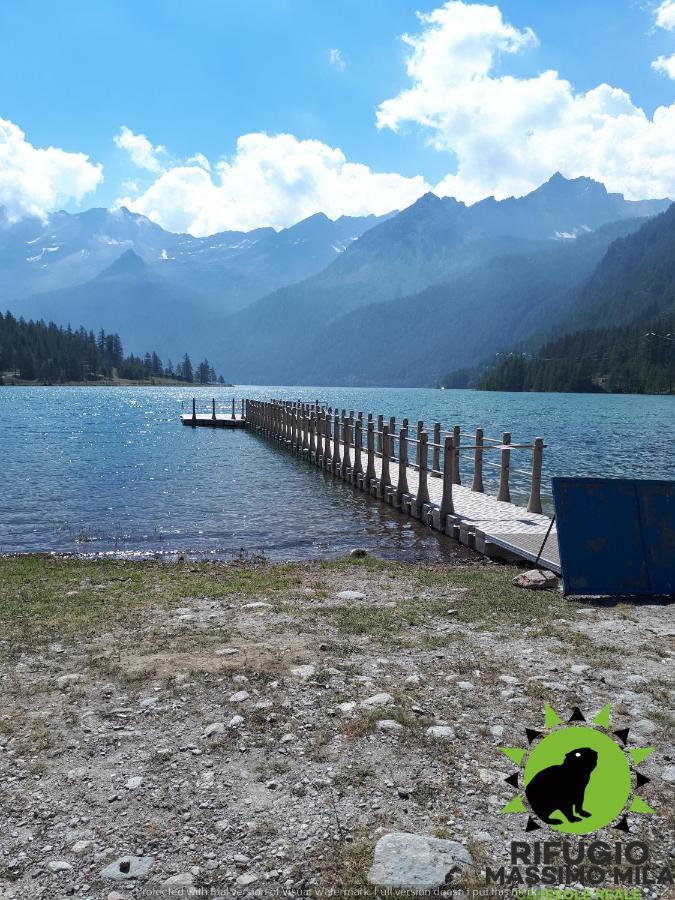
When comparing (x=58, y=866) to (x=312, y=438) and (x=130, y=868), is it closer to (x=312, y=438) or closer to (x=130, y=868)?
(x=130, y=868)

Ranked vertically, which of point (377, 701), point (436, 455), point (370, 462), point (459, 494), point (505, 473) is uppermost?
point (505, 473)

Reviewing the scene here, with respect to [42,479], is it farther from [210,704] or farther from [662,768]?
[662,768]

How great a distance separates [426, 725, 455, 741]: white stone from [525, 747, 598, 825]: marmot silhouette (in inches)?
41.7

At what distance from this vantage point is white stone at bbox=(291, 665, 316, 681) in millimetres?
6816

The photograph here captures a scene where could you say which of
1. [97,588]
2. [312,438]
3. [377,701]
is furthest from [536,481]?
[312,438]

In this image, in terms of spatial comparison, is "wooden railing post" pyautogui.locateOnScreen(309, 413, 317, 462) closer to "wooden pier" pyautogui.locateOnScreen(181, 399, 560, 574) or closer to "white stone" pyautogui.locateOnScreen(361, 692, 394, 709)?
"wooden pier" pyautogui.locateOnScreen(181, 399, 560, 574)

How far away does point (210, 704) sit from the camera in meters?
6.18

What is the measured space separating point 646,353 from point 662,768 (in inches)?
8236

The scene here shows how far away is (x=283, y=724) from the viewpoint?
5746 millimetres

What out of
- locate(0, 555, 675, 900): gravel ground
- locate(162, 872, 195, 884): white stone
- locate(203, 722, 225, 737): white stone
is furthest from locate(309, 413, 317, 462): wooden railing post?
locate(162, 872, 195, 884): white stone

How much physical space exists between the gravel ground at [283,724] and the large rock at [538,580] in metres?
0.87

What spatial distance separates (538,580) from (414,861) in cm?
795

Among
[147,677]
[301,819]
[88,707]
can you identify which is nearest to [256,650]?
[147,677]

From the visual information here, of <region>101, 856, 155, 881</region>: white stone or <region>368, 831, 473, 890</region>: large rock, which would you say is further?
<region>101, 856, 155, 881</region>: white stone
